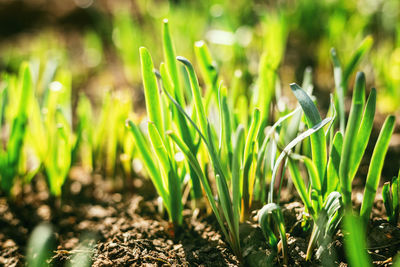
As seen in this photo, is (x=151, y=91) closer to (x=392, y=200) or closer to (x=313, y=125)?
(x=313, y=125)

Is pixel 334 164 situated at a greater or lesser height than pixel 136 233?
greater

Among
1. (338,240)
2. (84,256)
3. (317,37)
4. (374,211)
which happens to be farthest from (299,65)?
(84,256)

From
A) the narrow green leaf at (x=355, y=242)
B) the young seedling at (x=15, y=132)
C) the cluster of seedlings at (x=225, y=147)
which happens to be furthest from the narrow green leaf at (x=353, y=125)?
the young seedling at (x=15, y=132)

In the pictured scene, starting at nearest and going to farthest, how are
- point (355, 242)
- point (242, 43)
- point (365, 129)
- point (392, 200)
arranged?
1. point (355, 242)
2. point (365, 129)
3. point (392, 200)
4. point (242, 43)

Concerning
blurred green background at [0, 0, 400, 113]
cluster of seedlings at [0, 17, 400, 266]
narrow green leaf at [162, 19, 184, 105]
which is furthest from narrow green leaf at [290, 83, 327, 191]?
blurred green background at [0, 0, 400, 113]

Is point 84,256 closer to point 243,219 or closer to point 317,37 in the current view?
point 243,219

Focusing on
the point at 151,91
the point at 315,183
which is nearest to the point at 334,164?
the point at 315,183
